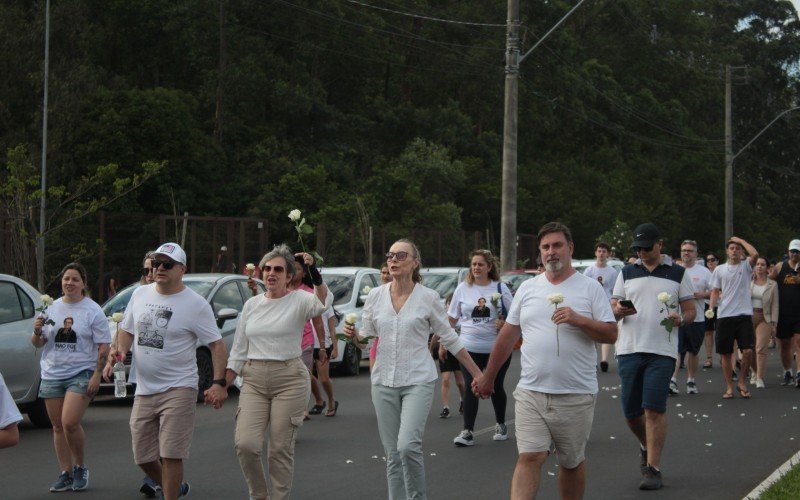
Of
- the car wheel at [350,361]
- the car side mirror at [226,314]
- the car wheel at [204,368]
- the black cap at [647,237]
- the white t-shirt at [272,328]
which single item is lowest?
the car wheel at [350,361]

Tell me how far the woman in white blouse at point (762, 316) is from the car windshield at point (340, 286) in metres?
6.32

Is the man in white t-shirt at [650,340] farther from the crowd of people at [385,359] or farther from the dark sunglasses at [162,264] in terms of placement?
the dark sunglasses at [162,264]

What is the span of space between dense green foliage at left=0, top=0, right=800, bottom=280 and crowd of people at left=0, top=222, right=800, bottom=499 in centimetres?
2452

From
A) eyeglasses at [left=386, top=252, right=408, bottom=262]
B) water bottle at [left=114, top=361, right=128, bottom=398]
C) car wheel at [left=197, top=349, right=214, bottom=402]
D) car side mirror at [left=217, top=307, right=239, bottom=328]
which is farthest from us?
car wheel at [left=197, top=349, right=214, bottom=402]

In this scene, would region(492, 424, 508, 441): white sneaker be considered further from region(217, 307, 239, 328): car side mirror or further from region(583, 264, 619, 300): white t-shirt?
region(583, 264, 619, 300): white t-shirt

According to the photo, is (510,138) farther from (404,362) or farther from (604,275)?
(404,362)

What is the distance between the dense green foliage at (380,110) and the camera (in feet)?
135

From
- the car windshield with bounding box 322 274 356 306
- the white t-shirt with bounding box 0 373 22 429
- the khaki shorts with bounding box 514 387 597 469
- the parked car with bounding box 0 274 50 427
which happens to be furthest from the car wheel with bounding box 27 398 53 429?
the white t-shirt with bounding box 0 373 22 429

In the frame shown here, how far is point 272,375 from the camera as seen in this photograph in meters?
7.81

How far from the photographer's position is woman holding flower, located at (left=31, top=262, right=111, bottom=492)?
910cm

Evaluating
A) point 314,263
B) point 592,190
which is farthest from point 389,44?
point 314,263

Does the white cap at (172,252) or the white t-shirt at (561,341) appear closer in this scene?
the white t-shirt at (561,341)

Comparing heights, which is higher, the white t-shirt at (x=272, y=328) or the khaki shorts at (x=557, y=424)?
the white t-shirt at (x=272, y=328)

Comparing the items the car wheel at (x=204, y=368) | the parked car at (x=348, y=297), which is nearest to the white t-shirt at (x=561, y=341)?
the car wheel at (x=204, y=368)
